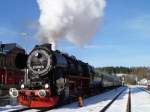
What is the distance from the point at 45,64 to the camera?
22406 millimetres

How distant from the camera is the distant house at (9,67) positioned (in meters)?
60.7

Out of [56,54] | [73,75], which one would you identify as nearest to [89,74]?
[73,75]

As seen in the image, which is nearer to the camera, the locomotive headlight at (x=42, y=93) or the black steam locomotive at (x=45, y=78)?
the locomotive headlight at (x=42, y=93)

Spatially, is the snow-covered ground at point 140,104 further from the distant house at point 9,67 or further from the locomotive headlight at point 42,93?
the distant house at point 9,67

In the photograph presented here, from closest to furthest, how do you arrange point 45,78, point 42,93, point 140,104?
point 42,93 → point 45,78 → point 140,104

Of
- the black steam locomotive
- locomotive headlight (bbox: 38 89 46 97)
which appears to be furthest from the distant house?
locomotive headlight (bbox: 38 89 46 97)

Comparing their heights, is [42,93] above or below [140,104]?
above

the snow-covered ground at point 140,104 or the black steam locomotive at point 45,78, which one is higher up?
the black steam locomotive at point 45,78

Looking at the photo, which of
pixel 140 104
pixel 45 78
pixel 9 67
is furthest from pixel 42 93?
pixel 9 67

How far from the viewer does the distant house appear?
60.7m

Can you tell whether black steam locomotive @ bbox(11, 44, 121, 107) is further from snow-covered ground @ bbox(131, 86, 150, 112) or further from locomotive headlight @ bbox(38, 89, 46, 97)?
snow-covered ground @ bbox(131, 86, 150, 112)

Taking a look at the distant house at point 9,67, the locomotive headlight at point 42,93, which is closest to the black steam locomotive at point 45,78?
the locomotive headlight at point 42,93

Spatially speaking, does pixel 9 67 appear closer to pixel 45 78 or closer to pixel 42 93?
pixel 45 78

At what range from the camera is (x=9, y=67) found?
66.1m
